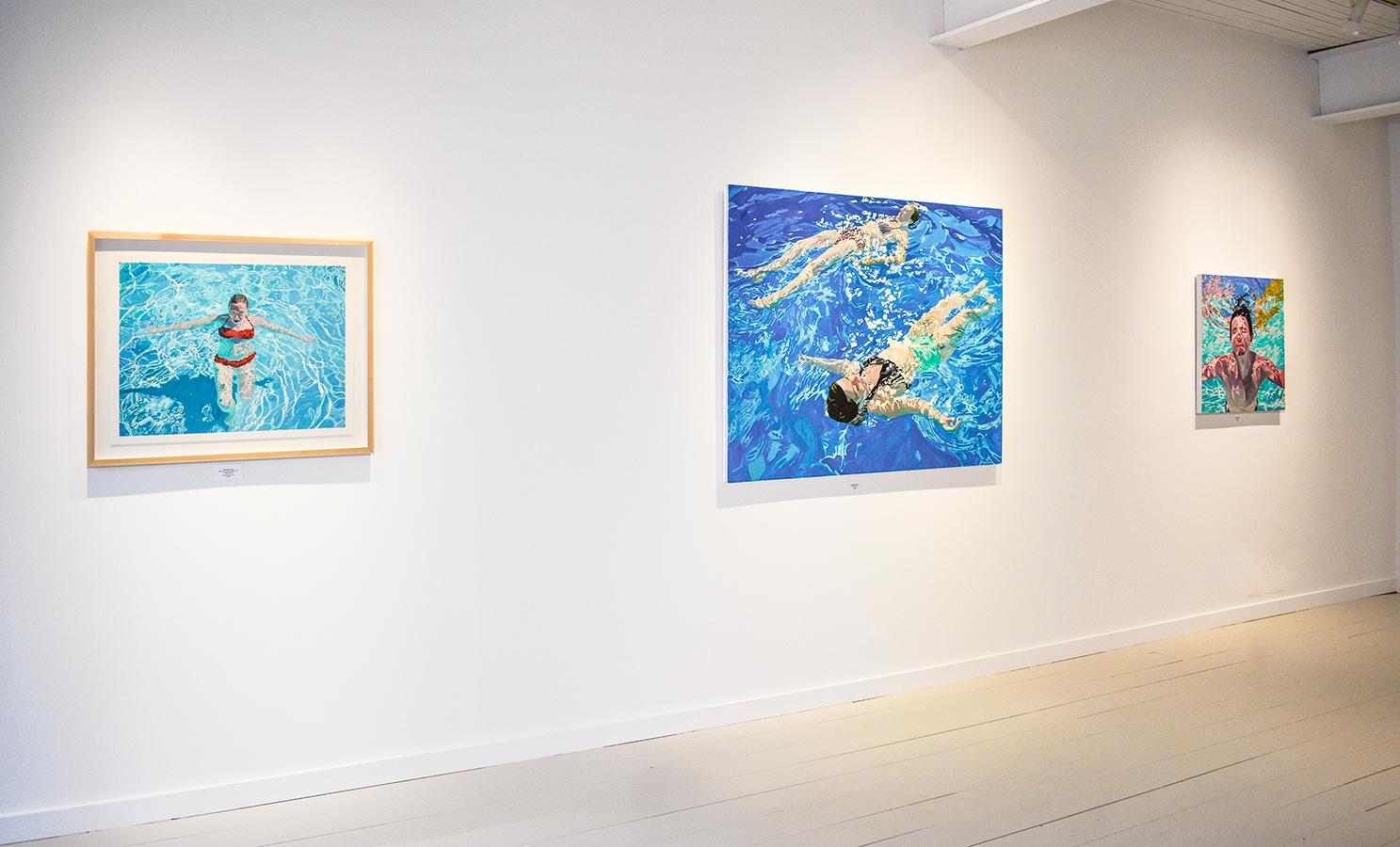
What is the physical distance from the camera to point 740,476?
407cm

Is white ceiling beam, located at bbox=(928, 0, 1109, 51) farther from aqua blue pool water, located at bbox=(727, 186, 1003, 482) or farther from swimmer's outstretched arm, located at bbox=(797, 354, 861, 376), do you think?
swimmer's outstretched arm, located at bbox=(797, 354, 861, 376)

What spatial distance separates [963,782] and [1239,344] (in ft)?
11.8

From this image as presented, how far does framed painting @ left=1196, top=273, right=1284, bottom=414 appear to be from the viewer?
18.3ft

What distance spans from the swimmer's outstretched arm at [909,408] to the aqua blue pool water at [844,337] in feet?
0.10

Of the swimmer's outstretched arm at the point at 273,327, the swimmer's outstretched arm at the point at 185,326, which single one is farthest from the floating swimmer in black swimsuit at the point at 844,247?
the swimmer's outstretched arm at the point at 185,326

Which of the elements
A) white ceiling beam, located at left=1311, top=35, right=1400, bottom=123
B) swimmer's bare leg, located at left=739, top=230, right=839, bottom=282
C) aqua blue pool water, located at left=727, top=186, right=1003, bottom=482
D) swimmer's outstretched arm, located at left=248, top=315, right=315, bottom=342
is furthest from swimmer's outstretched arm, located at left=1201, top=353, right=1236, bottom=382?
swimmer's outstretched arm, located at left=248, top=315, right=315, bottom=342

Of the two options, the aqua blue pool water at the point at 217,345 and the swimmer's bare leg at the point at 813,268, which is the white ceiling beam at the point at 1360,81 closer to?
the swimmer's bare leg at the point at 813,268

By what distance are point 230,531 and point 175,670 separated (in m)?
0.47

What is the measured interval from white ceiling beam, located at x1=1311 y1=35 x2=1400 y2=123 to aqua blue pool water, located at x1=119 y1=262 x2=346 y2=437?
5.95 metres

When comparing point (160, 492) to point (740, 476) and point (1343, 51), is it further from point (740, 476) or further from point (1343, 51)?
point (1343, 51)

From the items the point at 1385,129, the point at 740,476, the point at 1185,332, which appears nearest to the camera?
the point at 740,476

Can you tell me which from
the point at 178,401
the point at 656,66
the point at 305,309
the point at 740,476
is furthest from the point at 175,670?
the point at 656,66

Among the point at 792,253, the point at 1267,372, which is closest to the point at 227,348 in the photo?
the point at 792,253

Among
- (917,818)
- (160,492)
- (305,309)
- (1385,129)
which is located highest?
(1385,129)
